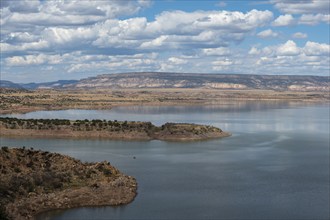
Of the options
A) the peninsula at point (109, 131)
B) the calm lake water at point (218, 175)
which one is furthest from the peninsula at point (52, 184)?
the peninsula at point (109, 131)

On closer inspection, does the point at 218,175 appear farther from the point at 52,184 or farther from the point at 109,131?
the point at 109,131

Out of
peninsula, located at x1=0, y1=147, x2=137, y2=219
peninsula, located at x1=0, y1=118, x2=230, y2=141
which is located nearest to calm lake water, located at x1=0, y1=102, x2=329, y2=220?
peninsula, located at x1=0, y1=147, x2=137, y2=219

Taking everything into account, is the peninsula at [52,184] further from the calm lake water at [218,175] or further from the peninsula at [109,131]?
the peninsula at [109,131]

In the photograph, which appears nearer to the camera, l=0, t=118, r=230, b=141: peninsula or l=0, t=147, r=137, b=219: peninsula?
l=0, t=147, r=137, b=219: peninsula

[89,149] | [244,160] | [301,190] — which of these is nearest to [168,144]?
[89,149]

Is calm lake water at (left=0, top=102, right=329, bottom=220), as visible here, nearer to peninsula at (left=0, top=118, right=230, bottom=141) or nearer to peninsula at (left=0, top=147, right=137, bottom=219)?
peninsula at (left=0, top=147, right=137, bottom=219)
